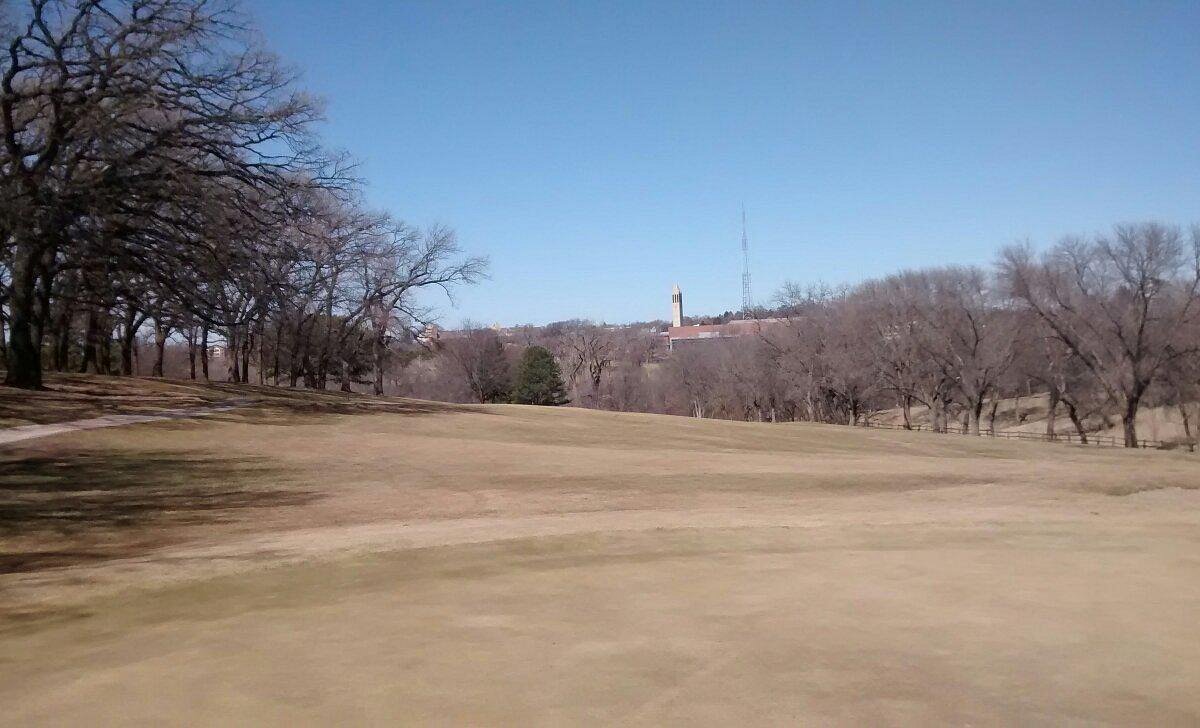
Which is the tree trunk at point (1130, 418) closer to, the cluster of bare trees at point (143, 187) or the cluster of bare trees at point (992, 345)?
the cluster of bare trees at point (992, 345)

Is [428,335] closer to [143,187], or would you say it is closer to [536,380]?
[536,380]

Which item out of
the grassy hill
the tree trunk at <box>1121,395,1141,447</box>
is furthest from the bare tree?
the grassy hill

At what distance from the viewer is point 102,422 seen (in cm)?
2208

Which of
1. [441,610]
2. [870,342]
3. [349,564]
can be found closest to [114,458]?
[349,564]

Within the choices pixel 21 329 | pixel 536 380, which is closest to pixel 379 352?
pixel 536 380

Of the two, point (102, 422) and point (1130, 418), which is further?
point (1130, 418)

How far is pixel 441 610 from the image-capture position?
28.9ft

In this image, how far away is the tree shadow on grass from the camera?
1196 centimetres

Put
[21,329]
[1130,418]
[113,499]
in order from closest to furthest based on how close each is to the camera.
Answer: [113,499], [21,329], [1130,418]

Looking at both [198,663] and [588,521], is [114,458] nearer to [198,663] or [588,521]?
[588,521]

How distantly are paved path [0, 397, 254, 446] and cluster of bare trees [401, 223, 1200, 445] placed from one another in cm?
3416

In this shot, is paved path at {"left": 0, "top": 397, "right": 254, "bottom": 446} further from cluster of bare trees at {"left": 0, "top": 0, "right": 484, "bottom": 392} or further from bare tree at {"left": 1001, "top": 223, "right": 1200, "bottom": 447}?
bare tree at {"left": 1001, "top": 223, "right": 1200, "bottom": 447}

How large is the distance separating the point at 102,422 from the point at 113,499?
868 centimetres

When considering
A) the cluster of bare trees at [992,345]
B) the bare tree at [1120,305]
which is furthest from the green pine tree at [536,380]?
the bare tree at [1120,305]
